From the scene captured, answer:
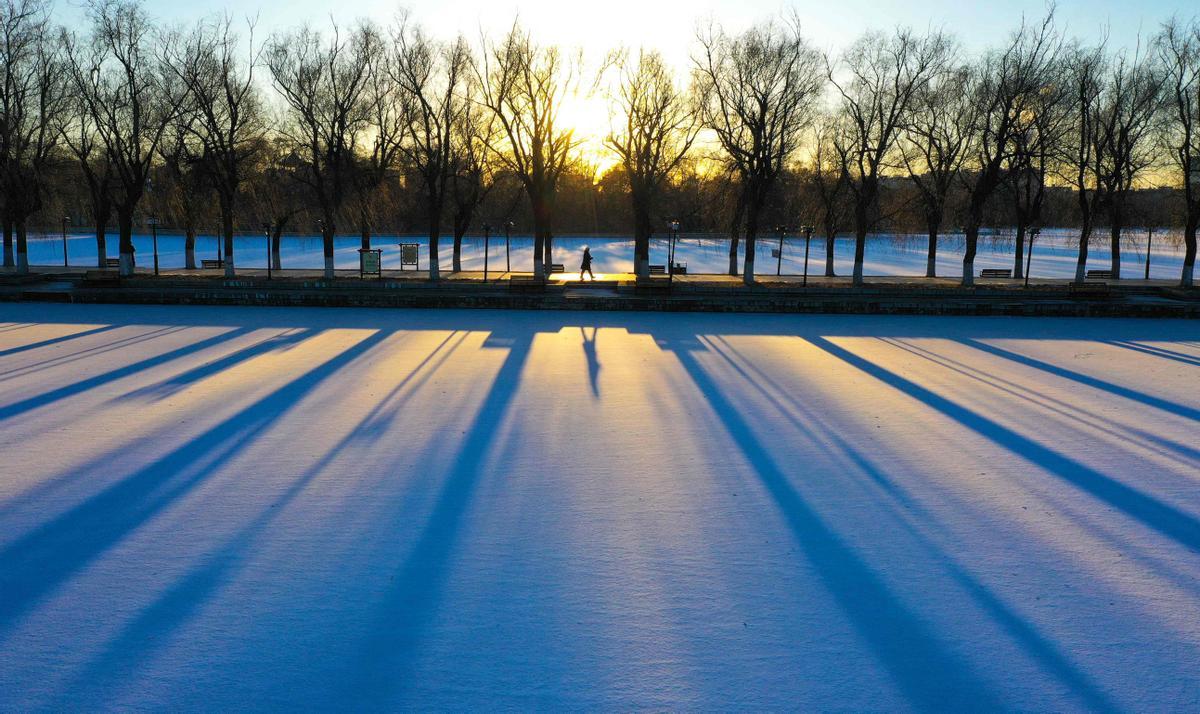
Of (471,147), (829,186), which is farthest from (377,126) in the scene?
(829,186)

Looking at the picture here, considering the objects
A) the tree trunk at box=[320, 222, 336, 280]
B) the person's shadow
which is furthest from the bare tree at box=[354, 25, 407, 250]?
the person's shadow

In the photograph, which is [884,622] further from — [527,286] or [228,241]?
[228,241]

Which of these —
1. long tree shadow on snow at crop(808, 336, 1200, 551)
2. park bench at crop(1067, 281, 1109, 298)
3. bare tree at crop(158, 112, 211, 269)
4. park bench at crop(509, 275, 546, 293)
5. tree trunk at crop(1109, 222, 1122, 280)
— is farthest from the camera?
tree trunk at crop(1109, 222, 1122, 280)

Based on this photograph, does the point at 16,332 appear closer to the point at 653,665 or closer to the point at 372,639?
the point at 372,639

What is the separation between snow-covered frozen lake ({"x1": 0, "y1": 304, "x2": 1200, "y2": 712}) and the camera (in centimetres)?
388

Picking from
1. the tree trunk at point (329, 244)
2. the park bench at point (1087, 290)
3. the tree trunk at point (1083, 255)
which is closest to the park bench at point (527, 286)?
the tree trunk at point (329, 244)

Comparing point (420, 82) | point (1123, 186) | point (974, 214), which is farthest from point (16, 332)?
point (1123, 186)

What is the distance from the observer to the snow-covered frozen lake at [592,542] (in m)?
3.88

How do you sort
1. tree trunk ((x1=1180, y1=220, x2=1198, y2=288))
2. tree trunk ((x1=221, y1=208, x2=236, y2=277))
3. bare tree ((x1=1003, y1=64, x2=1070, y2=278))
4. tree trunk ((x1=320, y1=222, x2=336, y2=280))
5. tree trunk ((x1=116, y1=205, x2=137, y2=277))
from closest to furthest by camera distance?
1. bare tree ((x1=1003, y1=64, x2=1070, y2=278))
2. tree trunk ((x1=221, y1=208, x2=236, y2=277))
3. tree trunk ((x1=116, y1=205, x2=137, y2=277))
4. tree trunk ((x1=1180, y1=220, x2=1198, y2=288))
5. tree trunk ((x1=320, y1=222, x2=336, y2=280))

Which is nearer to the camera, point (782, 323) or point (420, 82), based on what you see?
point (782, 323)

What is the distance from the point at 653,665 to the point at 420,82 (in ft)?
91.9

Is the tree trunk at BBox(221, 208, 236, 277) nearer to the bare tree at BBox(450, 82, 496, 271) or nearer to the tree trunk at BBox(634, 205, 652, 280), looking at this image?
the bare tree at BBox(450, 82, 496, 271)

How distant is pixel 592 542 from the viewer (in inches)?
218

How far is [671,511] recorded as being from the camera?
20.2ft
